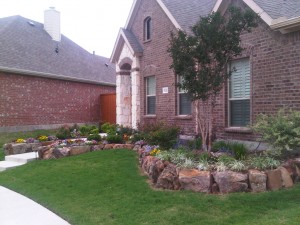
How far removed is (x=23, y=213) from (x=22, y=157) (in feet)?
17.5

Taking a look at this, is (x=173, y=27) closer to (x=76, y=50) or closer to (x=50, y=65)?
(x=50, y=65)

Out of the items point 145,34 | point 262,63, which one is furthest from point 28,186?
point 145,34

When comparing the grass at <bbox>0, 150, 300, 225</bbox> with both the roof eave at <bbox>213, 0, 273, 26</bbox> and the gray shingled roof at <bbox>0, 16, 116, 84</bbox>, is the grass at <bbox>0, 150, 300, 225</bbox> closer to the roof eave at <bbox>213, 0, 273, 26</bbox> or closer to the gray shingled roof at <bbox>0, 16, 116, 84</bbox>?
the roof eave at <bbox>213, 0, 273, 26</bbox>

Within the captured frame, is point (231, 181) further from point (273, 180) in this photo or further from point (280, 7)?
point (280, 7)

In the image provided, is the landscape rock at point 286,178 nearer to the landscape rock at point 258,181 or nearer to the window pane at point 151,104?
the landscape rock at point 258,181

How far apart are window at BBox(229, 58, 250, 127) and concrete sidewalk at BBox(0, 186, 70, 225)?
603cm

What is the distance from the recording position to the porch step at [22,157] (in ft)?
34.7

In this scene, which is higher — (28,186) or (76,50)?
(76,50)

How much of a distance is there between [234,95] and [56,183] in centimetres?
546

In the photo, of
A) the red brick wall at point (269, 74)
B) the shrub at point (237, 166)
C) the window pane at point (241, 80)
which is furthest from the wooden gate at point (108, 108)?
the shrub at point (237, 166)

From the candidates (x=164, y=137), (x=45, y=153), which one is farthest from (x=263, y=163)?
(x=45, y=153)

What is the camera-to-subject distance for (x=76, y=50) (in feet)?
81.9

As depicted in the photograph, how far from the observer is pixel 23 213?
5793mm

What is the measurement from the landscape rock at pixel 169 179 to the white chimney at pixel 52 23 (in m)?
18.8
